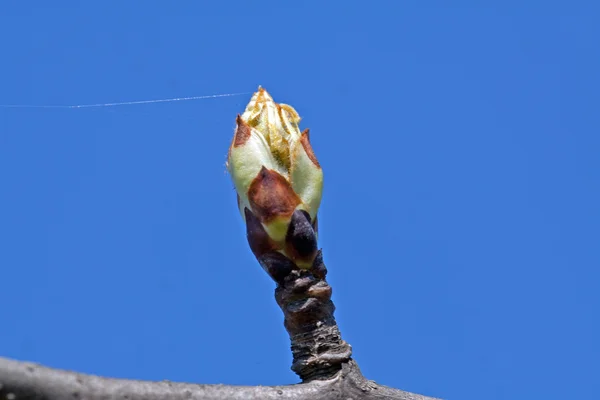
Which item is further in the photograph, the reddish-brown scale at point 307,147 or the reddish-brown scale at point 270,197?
the reddish-brown scale at point 307,147

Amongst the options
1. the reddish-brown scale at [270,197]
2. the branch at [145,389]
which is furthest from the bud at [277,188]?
the branch at [145,389]

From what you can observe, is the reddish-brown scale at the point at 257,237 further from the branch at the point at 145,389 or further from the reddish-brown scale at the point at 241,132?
the branch at the point at 145,389

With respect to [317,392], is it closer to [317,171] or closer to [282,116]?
[317,171]

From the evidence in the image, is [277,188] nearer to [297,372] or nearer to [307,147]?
[307,147]

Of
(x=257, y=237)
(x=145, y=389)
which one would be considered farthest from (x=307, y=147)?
(x=145, y=389)

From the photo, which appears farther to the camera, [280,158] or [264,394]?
[280,158]

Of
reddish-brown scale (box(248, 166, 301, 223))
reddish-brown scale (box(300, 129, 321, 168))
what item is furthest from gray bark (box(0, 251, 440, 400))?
reddish-brown scale (box(300, 129, 321, 168))

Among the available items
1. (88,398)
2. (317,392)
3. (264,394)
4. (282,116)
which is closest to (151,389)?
(88,398)
